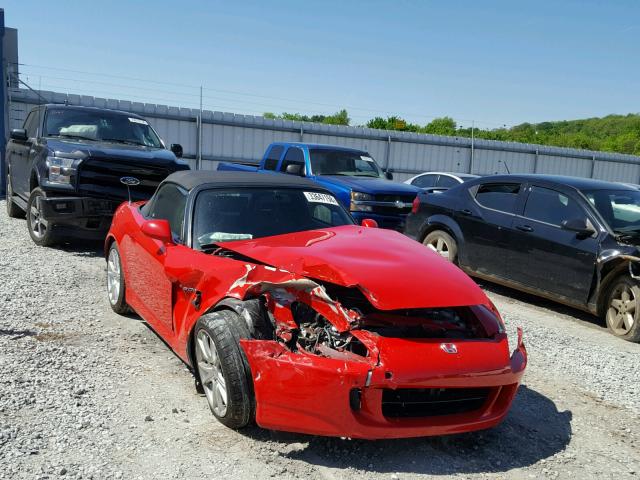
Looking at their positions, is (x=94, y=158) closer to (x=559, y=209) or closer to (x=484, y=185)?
(x=484, y=185)

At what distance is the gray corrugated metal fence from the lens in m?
18.4

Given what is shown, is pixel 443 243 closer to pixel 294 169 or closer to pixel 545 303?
pixel 545 303

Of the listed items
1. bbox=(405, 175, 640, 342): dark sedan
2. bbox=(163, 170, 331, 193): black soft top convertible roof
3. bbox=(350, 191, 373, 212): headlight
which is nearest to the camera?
bbox=(163, 170, 331, 193): black soft top convertible roof

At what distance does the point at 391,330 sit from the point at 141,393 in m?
1.80

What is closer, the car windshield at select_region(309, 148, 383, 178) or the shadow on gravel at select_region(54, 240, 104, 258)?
the shadow on gravel at select_region(54, 240, 104, 258)

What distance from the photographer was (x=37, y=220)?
28.2 ft

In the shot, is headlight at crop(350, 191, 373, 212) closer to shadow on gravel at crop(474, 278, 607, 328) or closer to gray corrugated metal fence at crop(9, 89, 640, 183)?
shadow on gravel at crop(474, 278, 607, 328)

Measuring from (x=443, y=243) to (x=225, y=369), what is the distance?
5763 millimetres

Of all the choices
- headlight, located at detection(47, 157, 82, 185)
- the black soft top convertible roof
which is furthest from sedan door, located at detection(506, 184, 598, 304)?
headlight, located at detection(47, 157, 82, 185)

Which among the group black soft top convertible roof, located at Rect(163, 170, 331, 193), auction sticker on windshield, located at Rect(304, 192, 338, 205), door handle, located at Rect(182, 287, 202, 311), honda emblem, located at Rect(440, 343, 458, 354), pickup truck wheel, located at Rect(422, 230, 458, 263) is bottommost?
pickup truck wheel, located at Rect(422, 230, 458, 263)

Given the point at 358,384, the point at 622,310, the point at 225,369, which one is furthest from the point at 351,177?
the point at 358,384

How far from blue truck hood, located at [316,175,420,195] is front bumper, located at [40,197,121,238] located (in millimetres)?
3866

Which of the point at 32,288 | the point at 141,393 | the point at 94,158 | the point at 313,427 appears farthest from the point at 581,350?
the point at 94,158

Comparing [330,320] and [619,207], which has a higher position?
[619,207]
